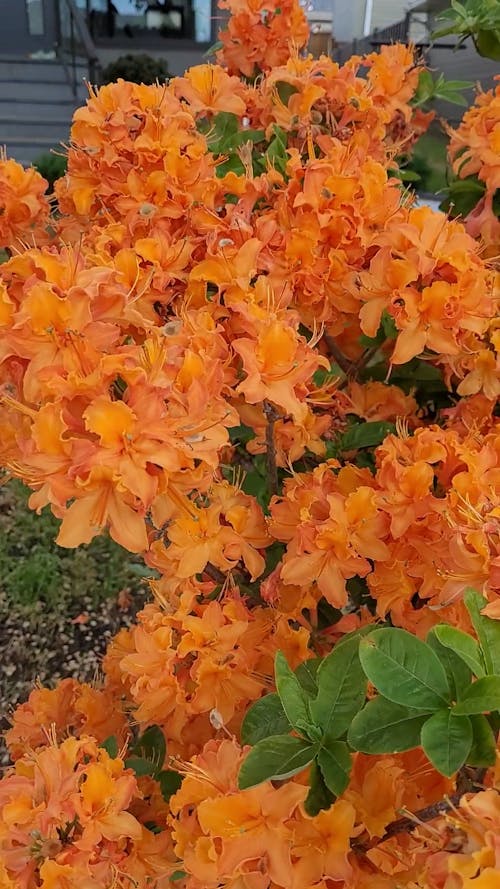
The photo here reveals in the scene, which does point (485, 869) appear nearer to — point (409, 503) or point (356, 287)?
point (409, 503)

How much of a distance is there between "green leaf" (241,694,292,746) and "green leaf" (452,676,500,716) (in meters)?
0.21

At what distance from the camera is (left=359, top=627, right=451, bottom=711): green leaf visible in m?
0.62

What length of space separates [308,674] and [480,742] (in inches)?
10.7

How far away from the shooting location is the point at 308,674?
0.86m

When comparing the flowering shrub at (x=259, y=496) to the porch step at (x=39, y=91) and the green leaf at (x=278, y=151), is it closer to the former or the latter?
the green leaf at (x=278, y=151)

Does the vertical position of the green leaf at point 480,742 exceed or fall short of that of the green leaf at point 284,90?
it falls short

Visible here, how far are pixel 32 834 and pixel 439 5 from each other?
901cm

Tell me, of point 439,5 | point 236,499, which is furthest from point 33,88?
point 236,499

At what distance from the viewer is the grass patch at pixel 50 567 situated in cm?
287

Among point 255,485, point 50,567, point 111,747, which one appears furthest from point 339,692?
point 50,567

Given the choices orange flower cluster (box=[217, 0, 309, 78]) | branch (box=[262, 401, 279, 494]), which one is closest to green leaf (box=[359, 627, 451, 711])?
branch (box=[262, 401, 279, 494])

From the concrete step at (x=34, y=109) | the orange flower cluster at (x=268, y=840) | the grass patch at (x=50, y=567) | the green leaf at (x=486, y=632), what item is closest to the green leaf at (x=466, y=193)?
the green leaf at (x=486, y=632)

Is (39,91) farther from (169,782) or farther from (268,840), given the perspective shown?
(268,840)

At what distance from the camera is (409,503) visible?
85 cm
